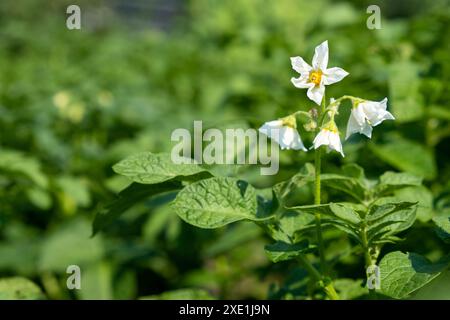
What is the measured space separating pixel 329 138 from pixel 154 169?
0.31m

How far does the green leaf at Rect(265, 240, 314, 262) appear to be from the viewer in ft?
3.69

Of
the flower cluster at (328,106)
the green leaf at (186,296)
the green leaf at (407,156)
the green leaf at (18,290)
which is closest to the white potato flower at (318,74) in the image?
the flower cluster at (328,106)

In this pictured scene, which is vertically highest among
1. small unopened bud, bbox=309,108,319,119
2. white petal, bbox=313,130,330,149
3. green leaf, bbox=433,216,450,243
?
small unopened bud, bbox=309,108,319,119

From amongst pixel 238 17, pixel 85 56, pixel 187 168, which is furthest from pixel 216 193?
pixel 85 56

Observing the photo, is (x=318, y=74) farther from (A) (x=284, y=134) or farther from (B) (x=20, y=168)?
(B) (x=20, y=168)

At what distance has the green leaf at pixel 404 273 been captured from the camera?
1.04m

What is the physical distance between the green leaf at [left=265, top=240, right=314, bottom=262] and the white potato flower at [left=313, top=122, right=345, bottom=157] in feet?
0.58

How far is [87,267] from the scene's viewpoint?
2.46 meters

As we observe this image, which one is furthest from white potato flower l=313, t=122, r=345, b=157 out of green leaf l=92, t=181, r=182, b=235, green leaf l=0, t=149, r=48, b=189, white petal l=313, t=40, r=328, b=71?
green leaf l=0, t=149, r=48, b=189

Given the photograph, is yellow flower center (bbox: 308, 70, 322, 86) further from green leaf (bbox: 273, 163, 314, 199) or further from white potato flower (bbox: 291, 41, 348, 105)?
green leaf (bbox: 273, 163, 314, 199)

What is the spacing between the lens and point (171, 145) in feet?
7.52

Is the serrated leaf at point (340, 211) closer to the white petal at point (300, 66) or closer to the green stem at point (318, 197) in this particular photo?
the green stem at point (318, 197)

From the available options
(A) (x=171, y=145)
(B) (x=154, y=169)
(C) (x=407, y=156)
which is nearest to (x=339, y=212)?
(B) (x=154, y=169)

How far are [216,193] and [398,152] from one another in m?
0.79
